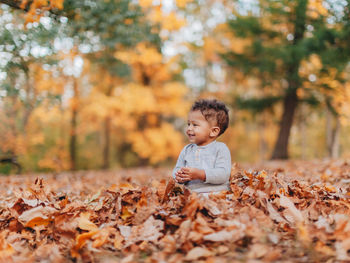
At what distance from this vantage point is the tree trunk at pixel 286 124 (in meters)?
10.8

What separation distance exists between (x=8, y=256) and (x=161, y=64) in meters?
12.1

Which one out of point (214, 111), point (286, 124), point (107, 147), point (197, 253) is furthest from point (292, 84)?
point (107, 147)

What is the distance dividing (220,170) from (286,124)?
913cm

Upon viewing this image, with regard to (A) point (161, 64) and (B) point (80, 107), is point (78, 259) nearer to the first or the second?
(A) point (161, 64)

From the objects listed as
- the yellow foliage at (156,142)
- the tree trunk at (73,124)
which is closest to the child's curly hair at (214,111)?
the yellow foliage at (156,142)

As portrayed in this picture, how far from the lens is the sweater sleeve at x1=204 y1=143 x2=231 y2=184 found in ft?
8.48

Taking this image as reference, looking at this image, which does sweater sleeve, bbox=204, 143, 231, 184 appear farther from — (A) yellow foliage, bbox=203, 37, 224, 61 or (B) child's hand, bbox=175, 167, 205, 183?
(A) yellow foliage, bbox=203, 37, 224, 61

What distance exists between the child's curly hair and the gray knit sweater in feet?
0.68

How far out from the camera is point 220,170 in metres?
2.62

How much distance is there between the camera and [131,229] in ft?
7.06

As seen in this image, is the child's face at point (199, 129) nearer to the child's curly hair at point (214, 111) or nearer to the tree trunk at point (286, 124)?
the child's curly hair at point (214, 111)

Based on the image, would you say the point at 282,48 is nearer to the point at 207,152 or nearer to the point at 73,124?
the point at 207,152

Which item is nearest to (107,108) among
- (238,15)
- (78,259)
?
(238,15)

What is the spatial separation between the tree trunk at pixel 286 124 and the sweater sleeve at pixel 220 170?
8.60 metres
